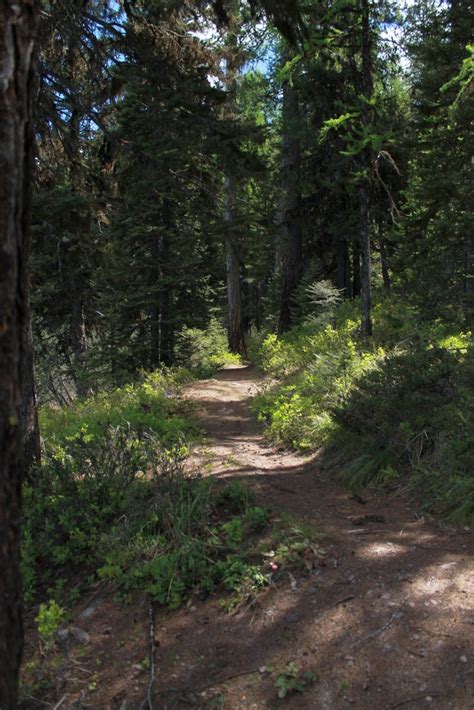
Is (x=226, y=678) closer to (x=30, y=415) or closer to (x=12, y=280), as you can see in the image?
(x=12, y=280)

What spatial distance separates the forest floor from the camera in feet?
9.46

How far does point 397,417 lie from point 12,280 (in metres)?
5.49

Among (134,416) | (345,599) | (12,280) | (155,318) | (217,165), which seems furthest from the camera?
(155,318)

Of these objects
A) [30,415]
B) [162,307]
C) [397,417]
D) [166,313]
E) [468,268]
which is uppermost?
[468,268]

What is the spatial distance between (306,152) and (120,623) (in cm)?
1861

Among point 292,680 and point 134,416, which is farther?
point 134,416

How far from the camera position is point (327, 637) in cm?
325

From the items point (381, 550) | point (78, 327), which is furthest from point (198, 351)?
point (381, 550)

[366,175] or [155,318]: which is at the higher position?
[366,175]

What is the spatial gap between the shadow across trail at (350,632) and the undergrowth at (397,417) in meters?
0.80

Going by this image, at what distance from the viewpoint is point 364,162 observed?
12328 mm

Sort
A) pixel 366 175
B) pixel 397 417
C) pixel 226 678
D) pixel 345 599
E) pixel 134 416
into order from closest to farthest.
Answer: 1. pixel 226 678
2. pixel 345 599
3. pixel 397 417
4. pixel 134 416
5. pixel 366 175

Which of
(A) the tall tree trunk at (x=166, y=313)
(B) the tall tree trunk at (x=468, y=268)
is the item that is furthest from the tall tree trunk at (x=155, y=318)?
(B) the tall tree trunk at (x=468, y=268)

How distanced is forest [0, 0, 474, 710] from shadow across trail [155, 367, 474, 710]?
0.05ft
